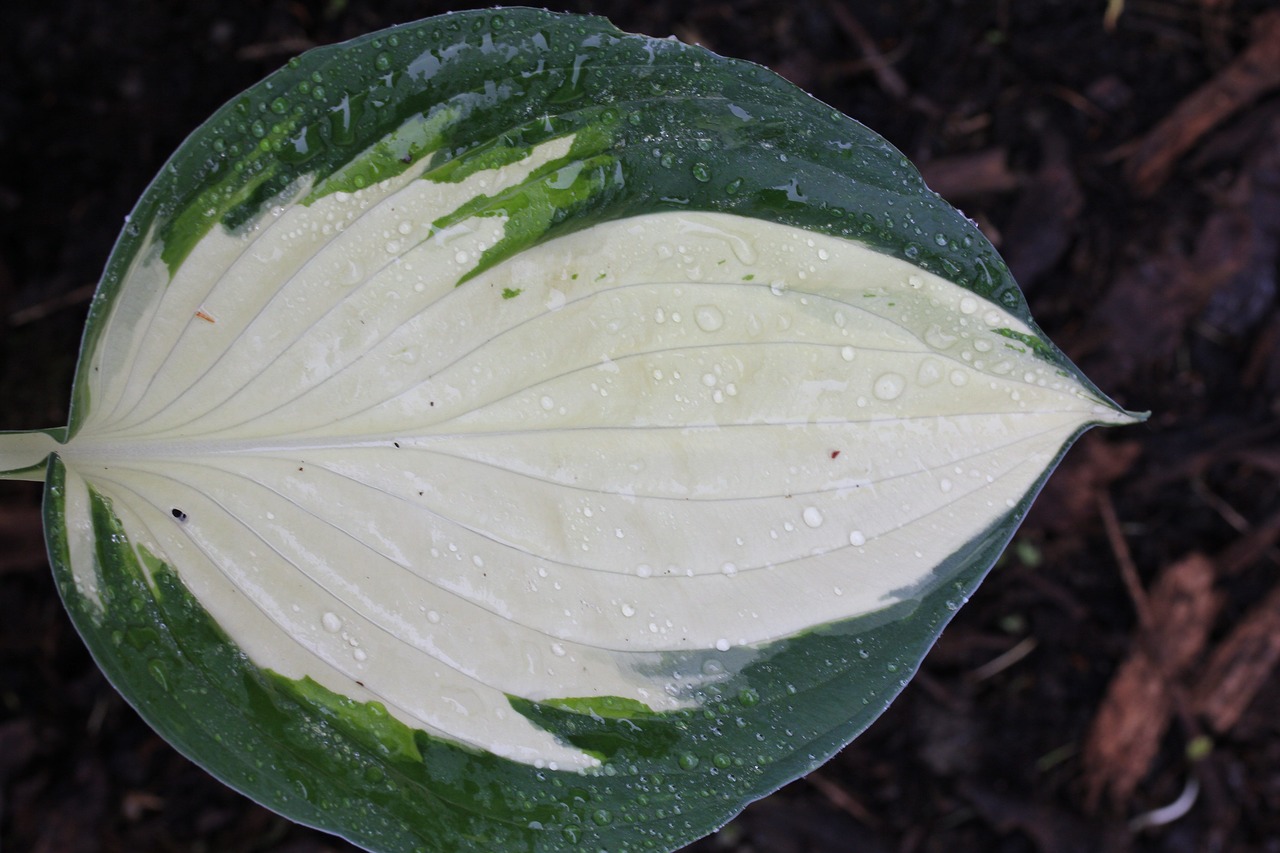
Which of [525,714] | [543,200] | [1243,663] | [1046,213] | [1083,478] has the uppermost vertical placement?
[543,200]

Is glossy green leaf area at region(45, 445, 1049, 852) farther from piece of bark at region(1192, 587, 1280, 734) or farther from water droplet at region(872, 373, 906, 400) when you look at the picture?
piece of bark at region(1192, 587, 1280, 734)

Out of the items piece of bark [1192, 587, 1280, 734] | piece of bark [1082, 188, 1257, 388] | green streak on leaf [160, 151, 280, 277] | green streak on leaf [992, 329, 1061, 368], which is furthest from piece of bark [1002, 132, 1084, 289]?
green streak on leaf [160, 151, 280, 277]

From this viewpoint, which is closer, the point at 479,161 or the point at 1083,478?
the point at 479,161

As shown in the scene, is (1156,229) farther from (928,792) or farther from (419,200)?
(419,200)

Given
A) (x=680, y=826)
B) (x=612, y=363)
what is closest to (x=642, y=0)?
(x=612, y=363)

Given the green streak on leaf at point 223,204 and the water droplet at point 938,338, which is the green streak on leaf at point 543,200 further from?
the water droplet at point 938,338

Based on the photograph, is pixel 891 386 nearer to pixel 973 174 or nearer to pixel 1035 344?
pixel 1035 344

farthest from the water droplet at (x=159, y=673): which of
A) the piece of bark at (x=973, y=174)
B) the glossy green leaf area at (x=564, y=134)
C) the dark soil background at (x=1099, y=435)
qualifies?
the piece of bark at (x=973, y=174)

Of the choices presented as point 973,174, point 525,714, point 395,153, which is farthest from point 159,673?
point 973,174
